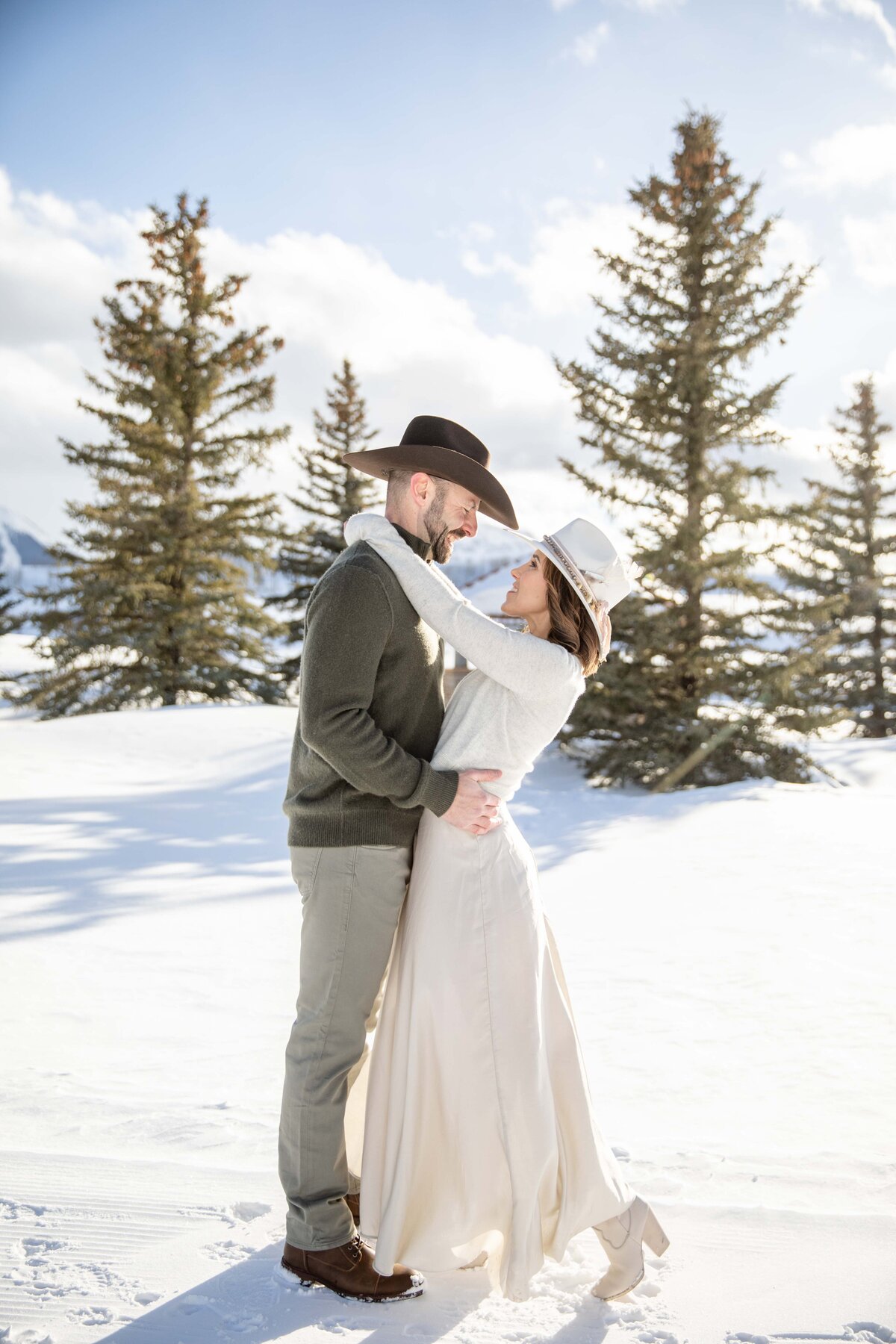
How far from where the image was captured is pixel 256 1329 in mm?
2152

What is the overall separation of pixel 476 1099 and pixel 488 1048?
0.39 ft

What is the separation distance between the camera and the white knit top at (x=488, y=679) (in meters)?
2.26

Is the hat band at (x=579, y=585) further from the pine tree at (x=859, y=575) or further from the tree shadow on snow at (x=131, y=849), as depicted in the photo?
the pine tree at (x=859, y=575)

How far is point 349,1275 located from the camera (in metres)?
2.30

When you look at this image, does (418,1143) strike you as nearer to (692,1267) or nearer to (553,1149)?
(553,1149)

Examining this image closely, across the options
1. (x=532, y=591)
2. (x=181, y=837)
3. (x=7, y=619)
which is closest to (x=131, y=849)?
(x=181, y=837)

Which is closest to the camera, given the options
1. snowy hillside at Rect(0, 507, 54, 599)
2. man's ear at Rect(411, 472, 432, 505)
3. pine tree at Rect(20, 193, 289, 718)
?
man's ear at Rect(411, 472, 432, 505)

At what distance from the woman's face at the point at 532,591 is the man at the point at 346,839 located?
0.26 m

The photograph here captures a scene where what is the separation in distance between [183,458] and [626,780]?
36.5 feet

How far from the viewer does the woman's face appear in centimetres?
246

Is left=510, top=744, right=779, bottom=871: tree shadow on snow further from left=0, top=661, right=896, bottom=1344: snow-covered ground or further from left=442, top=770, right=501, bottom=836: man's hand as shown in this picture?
left=442, top=770, right=501, bottom=836: man's hand

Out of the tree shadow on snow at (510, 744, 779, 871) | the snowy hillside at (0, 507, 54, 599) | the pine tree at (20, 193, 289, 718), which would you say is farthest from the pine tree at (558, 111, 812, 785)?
the snowy hillside at (0, 507, 54, 599)

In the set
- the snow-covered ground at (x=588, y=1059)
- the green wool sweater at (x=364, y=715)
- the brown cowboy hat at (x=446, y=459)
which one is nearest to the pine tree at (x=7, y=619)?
the snow-covered ground at (x=588, y=1059)

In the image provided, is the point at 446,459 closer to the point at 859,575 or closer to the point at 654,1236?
the point at 654,1236
